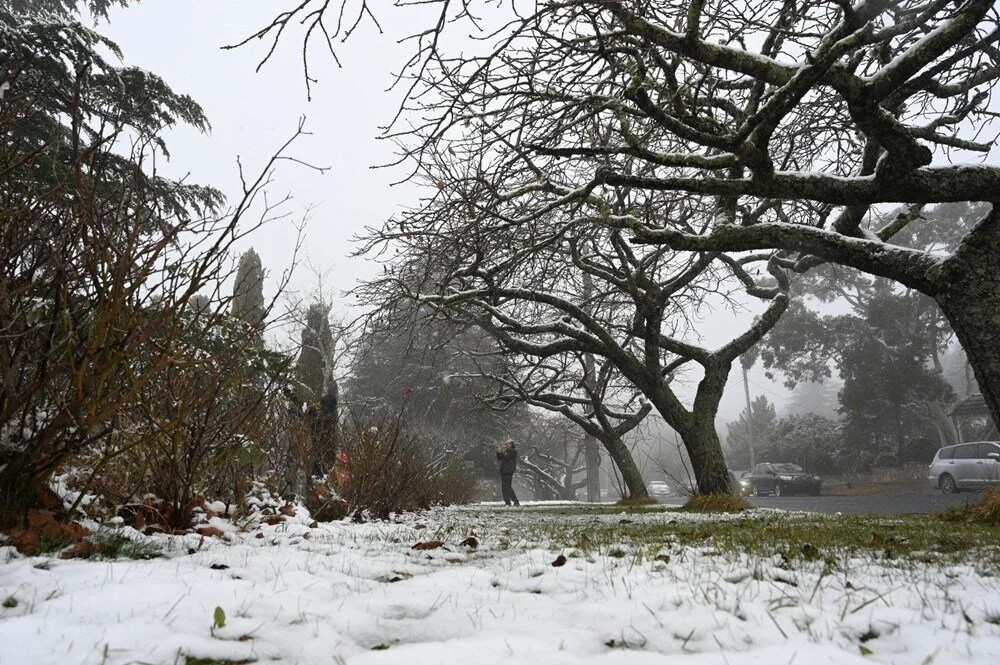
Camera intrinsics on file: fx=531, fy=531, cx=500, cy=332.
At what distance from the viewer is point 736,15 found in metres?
5.93

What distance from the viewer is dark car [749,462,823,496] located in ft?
76.5

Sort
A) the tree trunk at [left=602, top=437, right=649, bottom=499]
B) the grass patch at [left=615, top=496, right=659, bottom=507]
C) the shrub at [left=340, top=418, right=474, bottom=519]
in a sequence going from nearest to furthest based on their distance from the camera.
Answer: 1. the shrub at [left=340, top=418, right=474, bottom=519]
2. the grass patch at [left=615, top=496, right=659, bottom=507]
3. the tree trunk at [left=602, top=437, right=649, bottom=499]

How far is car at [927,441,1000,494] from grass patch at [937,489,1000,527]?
9934 mm

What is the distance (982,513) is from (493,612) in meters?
6.79

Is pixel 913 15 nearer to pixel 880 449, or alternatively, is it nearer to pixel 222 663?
pixel 222 663

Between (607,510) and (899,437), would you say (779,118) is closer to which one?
(607,510)

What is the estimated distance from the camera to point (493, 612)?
189cm

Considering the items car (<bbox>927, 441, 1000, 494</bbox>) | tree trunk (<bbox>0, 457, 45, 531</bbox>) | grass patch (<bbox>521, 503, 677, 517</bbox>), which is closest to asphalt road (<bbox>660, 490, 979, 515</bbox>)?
car (<bbox>927, 441, 1000, 494</bbox>)

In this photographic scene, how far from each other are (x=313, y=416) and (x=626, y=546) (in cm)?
498

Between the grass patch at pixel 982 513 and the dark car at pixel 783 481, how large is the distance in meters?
18.9

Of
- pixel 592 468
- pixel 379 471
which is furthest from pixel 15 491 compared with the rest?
pixel 592 468

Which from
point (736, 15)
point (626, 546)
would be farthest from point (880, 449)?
point (626, 546)

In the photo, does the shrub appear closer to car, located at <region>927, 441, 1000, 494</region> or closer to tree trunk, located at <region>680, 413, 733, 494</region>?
tree trunk, located at <region>680, 413, 733, 494</region>

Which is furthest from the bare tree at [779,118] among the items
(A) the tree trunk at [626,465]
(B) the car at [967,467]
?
(B) the car at [967,467]
